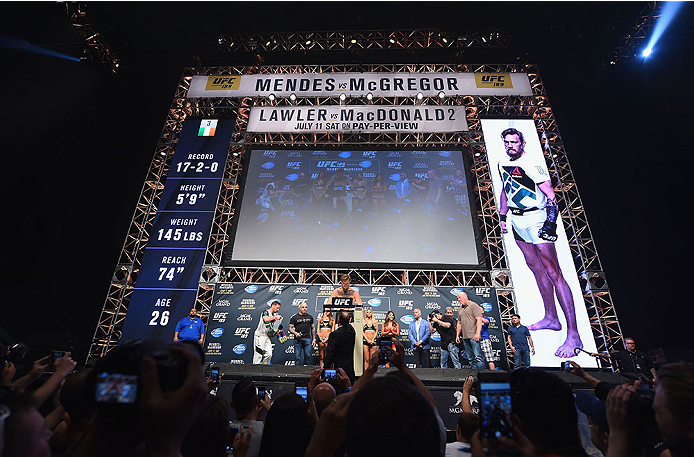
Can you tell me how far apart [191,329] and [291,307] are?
2006mm

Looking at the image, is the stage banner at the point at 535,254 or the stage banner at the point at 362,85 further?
the stage banner at the point at 362,85

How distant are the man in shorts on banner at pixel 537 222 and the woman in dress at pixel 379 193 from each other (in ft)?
8.96

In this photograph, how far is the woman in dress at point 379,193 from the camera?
8945 millimetres

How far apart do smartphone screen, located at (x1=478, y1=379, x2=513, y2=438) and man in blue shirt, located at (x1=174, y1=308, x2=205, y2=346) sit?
7128 mm

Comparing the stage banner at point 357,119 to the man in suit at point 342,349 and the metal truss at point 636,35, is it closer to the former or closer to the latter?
the metal truss at point 636,35

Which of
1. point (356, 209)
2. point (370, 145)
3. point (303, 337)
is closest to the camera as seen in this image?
point (303, 337)

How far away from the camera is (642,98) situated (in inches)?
351

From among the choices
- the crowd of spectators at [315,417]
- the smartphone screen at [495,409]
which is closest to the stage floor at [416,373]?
the crowd of spectators at [315,417]

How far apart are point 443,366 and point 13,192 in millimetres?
9244

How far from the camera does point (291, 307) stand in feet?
26.7

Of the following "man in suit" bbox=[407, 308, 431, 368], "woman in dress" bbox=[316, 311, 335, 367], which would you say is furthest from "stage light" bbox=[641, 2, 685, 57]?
"woman in dress" bbox=[316, 311, 335, 367]

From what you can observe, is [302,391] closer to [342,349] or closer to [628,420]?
[628,420]

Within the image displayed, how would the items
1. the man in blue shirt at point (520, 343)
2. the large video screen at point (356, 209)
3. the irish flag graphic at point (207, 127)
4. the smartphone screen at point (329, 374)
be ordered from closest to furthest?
the smartphone screen at point (329, 374) < the man in blue shirt at point (520, 343) < the large video screen at point (356, 209) < the irish flag graphic at point (207, 127)

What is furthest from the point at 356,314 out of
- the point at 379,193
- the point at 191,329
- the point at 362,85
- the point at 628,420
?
the point at 362,85
